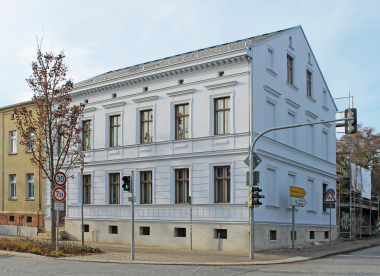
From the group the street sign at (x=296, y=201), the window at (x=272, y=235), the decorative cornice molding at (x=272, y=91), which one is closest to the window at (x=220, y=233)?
the window at (x=272, y=235)

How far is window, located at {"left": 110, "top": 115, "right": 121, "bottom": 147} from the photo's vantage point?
91.6 ft

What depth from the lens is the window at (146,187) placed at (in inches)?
1024

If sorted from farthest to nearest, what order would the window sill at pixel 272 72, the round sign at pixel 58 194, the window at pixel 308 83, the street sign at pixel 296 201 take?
the window at pixel 308 83 < the window sill at pixel 272 72 < the street sign at pixel 296 201 < the round sign at pixel 58 194

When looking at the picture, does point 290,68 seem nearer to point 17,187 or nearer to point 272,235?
point 272,235

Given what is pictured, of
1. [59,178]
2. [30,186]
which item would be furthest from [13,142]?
[59,178]

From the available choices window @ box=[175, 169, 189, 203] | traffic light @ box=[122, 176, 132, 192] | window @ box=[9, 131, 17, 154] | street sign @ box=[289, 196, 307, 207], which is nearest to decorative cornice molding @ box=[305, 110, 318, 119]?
street sign @ box=[289, 196, 307, 207]

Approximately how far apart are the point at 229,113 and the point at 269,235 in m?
6.45

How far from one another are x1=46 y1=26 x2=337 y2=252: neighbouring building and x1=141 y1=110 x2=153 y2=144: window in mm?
68

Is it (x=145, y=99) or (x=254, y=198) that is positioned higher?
(x=145, y=99)

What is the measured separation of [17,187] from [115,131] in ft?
33.6

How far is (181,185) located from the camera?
81.0ft

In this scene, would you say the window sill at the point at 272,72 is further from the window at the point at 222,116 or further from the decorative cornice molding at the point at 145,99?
the decorative cornice molding at the point at 145,99

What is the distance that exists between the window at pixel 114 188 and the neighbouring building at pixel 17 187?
245 inches

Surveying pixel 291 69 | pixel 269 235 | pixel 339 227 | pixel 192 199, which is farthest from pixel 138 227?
pixel 339 227
